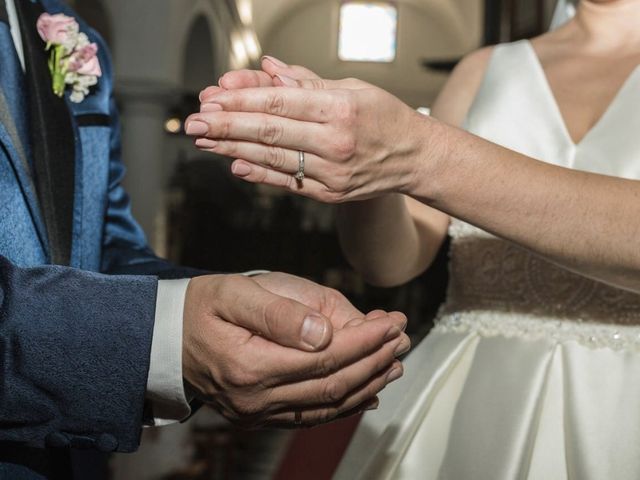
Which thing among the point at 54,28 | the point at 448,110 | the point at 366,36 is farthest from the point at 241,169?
the point at 366,36

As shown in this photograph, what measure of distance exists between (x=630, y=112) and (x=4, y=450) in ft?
5.03

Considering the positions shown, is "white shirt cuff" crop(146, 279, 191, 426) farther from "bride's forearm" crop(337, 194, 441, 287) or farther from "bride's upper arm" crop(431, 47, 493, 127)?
"bride's upper arm" crop(431, 47, 493, 127)

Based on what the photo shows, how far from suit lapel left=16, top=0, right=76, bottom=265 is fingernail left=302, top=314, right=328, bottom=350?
25.4 inches

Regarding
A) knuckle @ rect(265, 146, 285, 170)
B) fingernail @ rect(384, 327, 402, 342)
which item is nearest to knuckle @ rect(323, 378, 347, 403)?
fingernail @ rect(384, 327, 402, 342)

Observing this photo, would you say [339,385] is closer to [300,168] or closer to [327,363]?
[327,363]

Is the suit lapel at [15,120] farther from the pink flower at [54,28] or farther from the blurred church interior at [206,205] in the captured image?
the blurred church interior at [206,205]

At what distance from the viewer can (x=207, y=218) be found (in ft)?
36.2

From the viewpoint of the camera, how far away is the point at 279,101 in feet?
4.00

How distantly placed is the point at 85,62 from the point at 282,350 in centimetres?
100

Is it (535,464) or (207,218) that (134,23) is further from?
(535,464)

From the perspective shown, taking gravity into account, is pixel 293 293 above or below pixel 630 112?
below

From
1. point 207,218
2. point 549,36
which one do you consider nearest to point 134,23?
point 207,218

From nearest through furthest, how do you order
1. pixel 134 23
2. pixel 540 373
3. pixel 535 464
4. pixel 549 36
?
pixel 535 464 < pixel 540 373 < pixel 549 36 < pixel 134 23

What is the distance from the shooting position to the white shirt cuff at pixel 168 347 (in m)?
1.28
